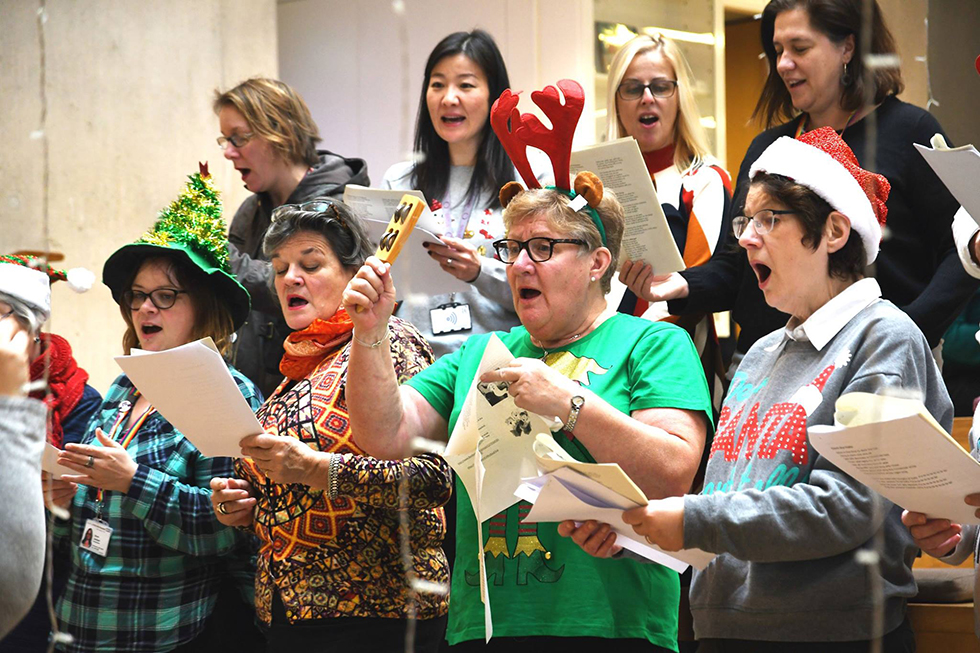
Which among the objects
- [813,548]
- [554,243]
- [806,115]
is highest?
[806,115]

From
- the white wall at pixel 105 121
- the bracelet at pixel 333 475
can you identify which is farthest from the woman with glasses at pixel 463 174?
the white wall at pixel 105 121

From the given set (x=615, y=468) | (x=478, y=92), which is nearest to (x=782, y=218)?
(x=615, y=468)

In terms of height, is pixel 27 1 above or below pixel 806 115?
above

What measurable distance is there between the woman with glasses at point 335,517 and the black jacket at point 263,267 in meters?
0.72

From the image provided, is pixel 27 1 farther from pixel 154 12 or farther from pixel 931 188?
pixel 931 188

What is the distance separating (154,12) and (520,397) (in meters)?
3.59

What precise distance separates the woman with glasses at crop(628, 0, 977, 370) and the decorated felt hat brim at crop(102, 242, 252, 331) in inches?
39.0

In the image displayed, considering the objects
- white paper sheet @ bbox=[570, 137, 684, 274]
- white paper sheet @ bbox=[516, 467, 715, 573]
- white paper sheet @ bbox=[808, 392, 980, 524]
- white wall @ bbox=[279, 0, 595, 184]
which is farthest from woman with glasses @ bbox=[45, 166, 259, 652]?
white wall @ bbox=[279, 0, 595, 184]

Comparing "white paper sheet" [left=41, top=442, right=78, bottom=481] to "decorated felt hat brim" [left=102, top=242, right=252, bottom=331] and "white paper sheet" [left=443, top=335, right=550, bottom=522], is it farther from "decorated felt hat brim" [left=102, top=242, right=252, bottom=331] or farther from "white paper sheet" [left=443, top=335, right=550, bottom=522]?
"white paper sheet" [left=443, top=335, right=550, bottom=522]

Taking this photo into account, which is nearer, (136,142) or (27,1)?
(27,1)

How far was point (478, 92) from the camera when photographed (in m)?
3.08

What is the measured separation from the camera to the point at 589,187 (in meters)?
2.17

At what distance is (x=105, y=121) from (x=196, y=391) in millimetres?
2934

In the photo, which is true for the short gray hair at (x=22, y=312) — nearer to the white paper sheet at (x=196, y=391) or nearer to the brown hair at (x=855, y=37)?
the white paper sheet at (x=196, y=391)
